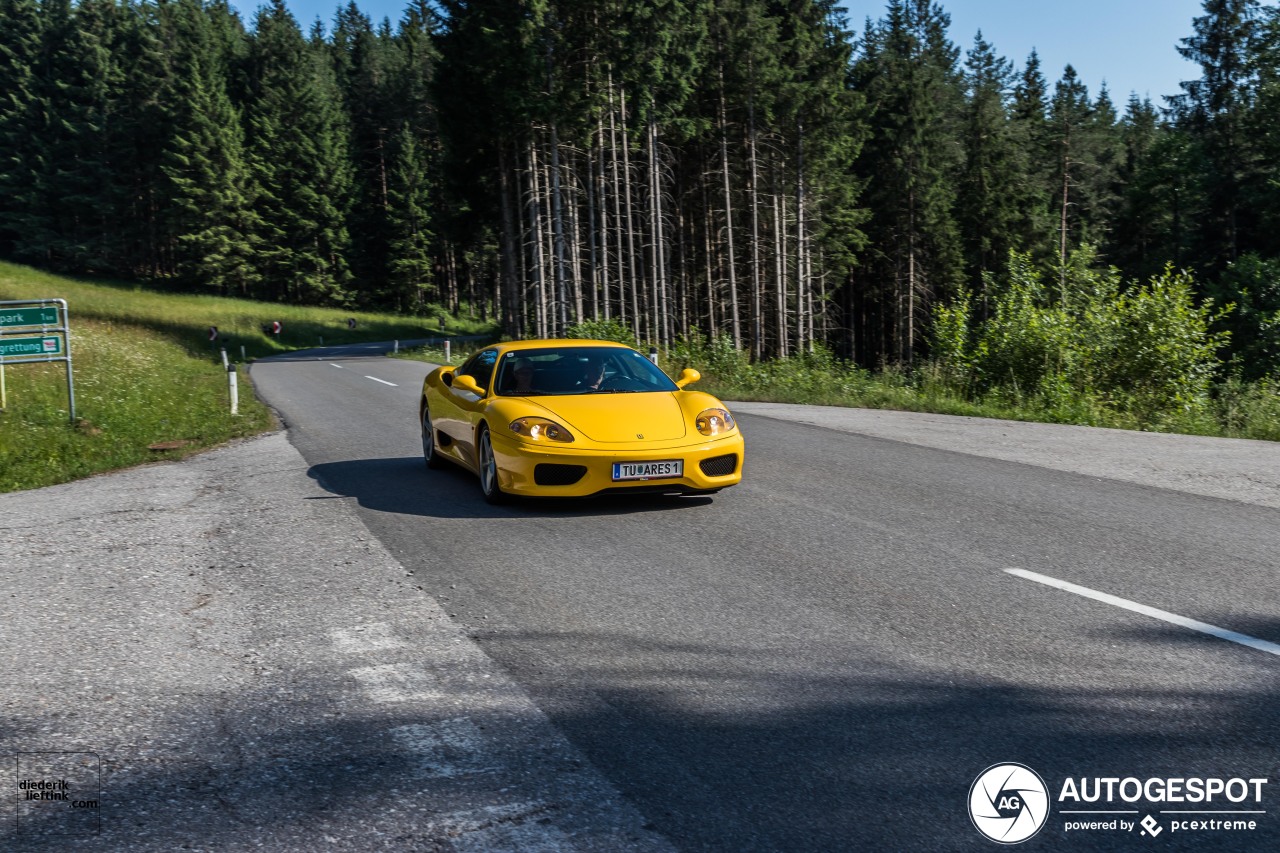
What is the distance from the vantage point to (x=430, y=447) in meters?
10.7

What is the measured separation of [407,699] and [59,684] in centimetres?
163

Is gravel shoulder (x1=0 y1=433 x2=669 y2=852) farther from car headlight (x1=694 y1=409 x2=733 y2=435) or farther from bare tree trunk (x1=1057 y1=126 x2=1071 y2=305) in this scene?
bare tree trunk (x1=1057 y1=126 x2=1071 y2=305)

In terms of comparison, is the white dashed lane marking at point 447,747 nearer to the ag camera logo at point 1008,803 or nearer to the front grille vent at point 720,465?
the ag camera logo at point 1008,803

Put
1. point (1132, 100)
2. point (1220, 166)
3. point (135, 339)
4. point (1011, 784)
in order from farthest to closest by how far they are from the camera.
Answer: point (1132, 100) → point (1220, 166) → point (135, 339) → point (1011, 784)

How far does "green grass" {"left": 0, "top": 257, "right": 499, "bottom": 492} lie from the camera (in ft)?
42.6

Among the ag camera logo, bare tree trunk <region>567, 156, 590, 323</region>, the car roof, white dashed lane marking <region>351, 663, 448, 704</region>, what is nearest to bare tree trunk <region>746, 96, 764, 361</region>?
bare tree trunk <region>567, 156, 590, 323</region>

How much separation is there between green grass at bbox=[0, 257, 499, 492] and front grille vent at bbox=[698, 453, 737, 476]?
25.1 feet

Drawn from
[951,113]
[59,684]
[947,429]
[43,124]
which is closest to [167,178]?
[43,124]

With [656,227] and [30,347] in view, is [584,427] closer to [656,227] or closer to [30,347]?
[30,347]

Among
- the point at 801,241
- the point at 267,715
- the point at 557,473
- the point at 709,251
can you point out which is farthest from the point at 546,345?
the point at 709,251

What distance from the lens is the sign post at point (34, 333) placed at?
1541 cm

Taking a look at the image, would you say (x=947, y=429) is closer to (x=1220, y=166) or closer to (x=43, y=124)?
(x=1220, y=166)

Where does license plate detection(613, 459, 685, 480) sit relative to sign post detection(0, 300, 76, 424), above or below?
below

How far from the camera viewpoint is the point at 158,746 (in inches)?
146
